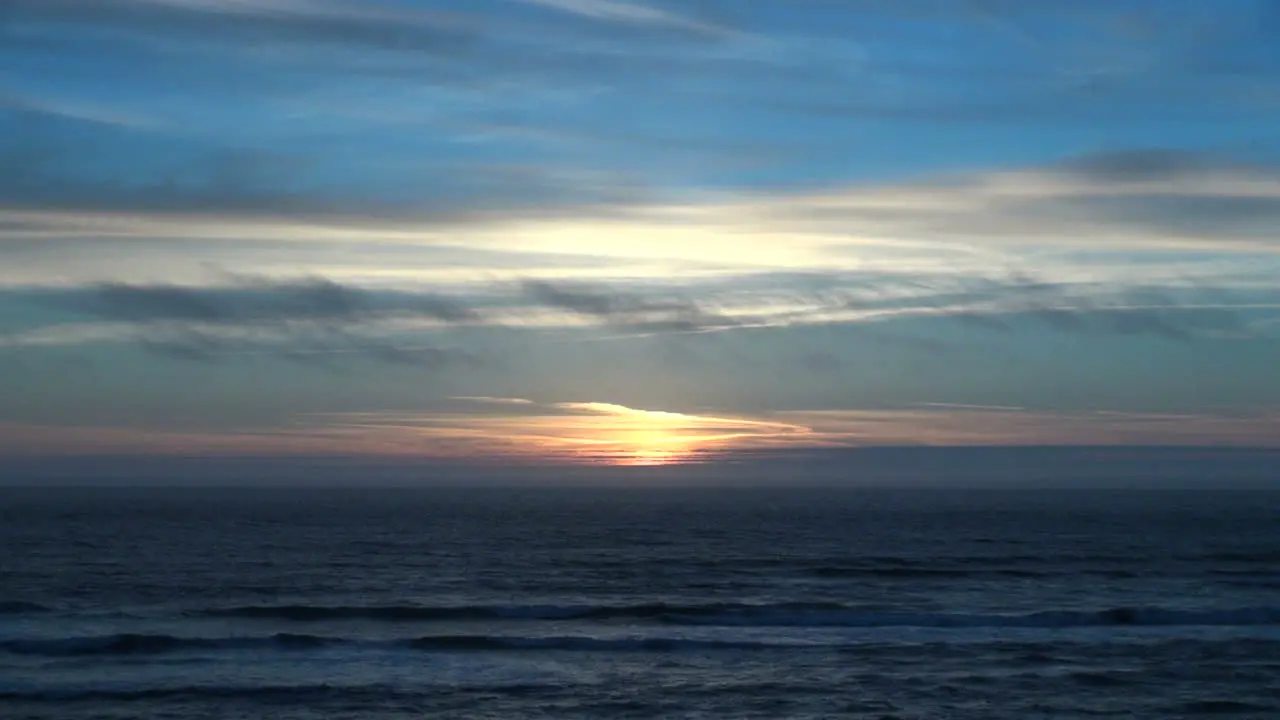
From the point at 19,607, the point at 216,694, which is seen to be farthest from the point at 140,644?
the point at 19,607

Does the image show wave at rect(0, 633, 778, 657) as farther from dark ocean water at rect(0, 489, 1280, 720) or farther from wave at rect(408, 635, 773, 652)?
dark ocean water at rect(0, 489, 1280, 720)

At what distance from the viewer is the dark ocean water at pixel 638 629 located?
80.5 feet

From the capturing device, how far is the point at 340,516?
102562 mm

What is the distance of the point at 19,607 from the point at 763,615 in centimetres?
2344

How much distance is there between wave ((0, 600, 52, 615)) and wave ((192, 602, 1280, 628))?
5.35 m

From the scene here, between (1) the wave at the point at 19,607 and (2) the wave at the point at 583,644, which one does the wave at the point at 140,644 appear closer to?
(2) the wave at the point at 583,644

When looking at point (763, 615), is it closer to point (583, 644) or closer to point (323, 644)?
point (583, 644)

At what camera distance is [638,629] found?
34.2 meters

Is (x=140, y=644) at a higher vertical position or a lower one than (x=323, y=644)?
higher

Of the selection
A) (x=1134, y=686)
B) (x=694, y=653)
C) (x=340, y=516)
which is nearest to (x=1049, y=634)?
(x=1134, y=686)

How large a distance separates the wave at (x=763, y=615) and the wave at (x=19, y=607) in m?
5.35

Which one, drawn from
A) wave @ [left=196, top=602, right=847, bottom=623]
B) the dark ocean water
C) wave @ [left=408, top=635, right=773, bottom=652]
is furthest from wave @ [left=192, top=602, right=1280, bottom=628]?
wave @ [left=408, top=635, right=773, bottom=652]

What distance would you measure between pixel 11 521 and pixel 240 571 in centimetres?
5105

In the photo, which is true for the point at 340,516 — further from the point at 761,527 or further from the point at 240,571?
the point at 240,571
